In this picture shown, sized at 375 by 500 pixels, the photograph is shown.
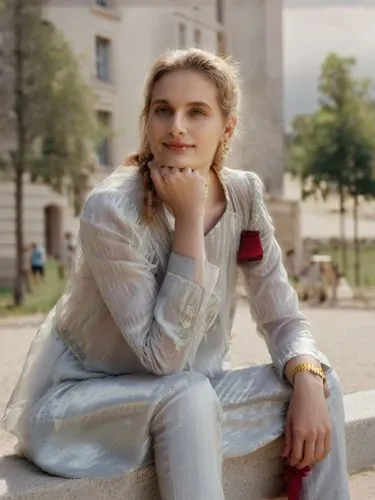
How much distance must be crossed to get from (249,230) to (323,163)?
20.4m

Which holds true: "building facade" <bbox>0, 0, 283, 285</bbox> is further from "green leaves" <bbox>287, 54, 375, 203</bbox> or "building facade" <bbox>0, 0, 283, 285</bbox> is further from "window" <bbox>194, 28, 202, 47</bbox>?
"green leaves" <bbox>287, 54, 375, 203</bbox>

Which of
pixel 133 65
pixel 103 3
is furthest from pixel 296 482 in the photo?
pixel 103 3

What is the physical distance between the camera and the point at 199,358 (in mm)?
2723

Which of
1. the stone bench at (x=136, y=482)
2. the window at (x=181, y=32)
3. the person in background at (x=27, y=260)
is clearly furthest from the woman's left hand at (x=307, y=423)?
the window at (x=181, y=32)

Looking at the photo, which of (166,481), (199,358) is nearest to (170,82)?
(199,358)

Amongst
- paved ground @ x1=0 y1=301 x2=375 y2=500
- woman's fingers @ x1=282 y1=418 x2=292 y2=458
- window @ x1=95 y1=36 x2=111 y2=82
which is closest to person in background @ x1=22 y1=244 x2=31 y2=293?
window @ x1=95 y1=36 x2=111 y2=82

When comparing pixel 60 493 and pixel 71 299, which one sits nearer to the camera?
pixel 60 493

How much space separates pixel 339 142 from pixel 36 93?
8.64 m

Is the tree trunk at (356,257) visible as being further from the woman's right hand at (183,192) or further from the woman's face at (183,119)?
the woman's right hand at (183,192)

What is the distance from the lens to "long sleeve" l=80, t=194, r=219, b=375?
7.82ft

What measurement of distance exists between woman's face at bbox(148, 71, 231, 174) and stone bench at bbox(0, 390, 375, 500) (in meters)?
0.82

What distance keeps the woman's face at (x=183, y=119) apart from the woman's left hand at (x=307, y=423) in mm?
650

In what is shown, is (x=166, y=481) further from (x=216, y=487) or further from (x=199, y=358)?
(x=199, y=358)

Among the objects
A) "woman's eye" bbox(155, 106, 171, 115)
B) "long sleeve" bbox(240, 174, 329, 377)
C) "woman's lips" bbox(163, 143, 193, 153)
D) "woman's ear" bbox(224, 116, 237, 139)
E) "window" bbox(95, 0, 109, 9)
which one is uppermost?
"window" bbox(95, 0, 109, 9)
